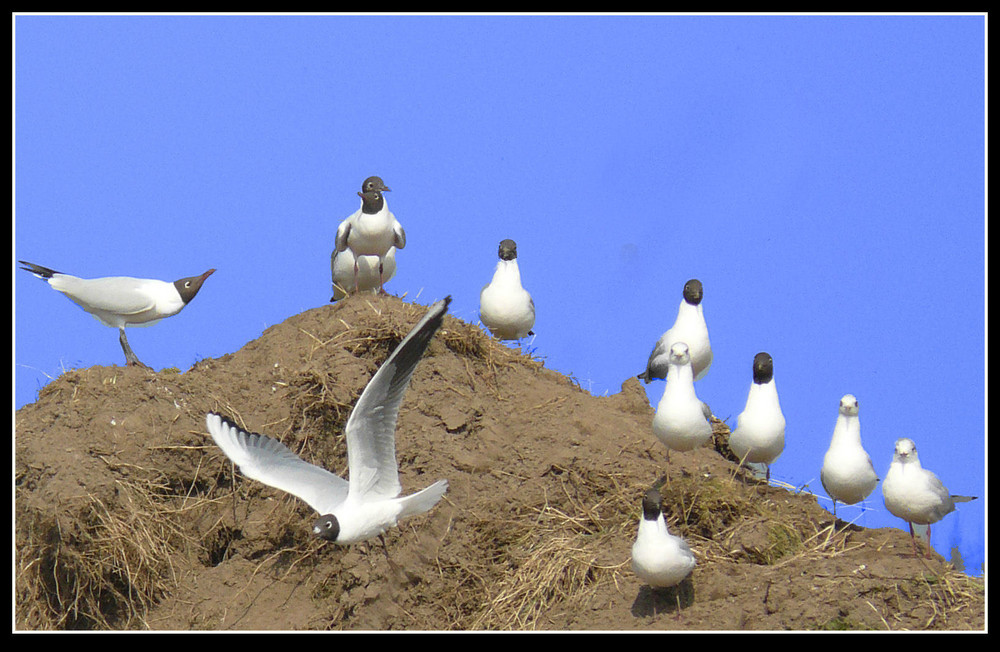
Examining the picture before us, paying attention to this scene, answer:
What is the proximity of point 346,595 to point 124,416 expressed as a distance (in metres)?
2.40

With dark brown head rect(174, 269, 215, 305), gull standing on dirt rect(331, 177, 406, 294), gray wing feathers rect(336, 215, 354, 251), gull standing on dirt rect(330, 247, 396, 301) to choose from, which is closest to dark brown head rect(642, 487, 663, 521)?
gull standing on dirt rect(331, 177, 406, 294)

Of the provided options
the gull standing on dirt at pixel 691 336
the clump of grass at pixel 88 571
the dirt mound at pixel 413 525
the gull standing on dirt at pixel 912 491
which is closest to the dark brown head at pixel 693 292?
the gull standing on dirt at pixel 691 336

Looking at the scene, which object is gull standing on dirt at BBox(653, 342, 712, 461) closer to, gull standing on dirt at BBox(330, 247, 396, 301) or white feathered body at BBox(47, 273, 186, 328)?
gull standing on dirt at BBox(330, 247, 396, 301)

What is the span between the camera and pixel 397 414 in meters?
9.21

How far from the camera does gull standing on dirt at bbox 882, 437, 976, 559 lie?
977cm

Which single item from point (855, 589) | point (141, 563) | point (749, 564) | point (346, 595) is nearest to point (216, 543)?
point (141, 563)

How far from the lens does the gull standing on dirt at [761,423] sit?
10.8 metres

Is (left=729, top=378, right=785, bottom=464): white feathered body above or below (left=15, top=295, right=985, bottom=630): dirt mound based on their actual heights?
above

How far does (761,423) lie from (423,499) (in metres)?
3.01

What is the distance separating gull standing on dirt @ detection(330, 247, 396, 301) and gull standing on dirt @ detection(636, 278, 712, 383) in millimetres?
2739

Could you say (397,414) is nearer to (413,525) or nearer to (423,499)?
(423,499)

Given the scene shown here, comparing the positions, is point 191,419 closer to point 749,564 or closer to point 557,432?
point 557,432

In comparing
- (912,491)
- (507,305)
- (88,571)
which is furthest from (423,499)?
(507,305)

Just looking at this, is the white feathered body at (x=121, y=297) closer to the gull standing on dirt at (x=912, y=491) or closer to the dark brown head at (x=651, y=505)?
the dark brown head at (x=651, y=505)
